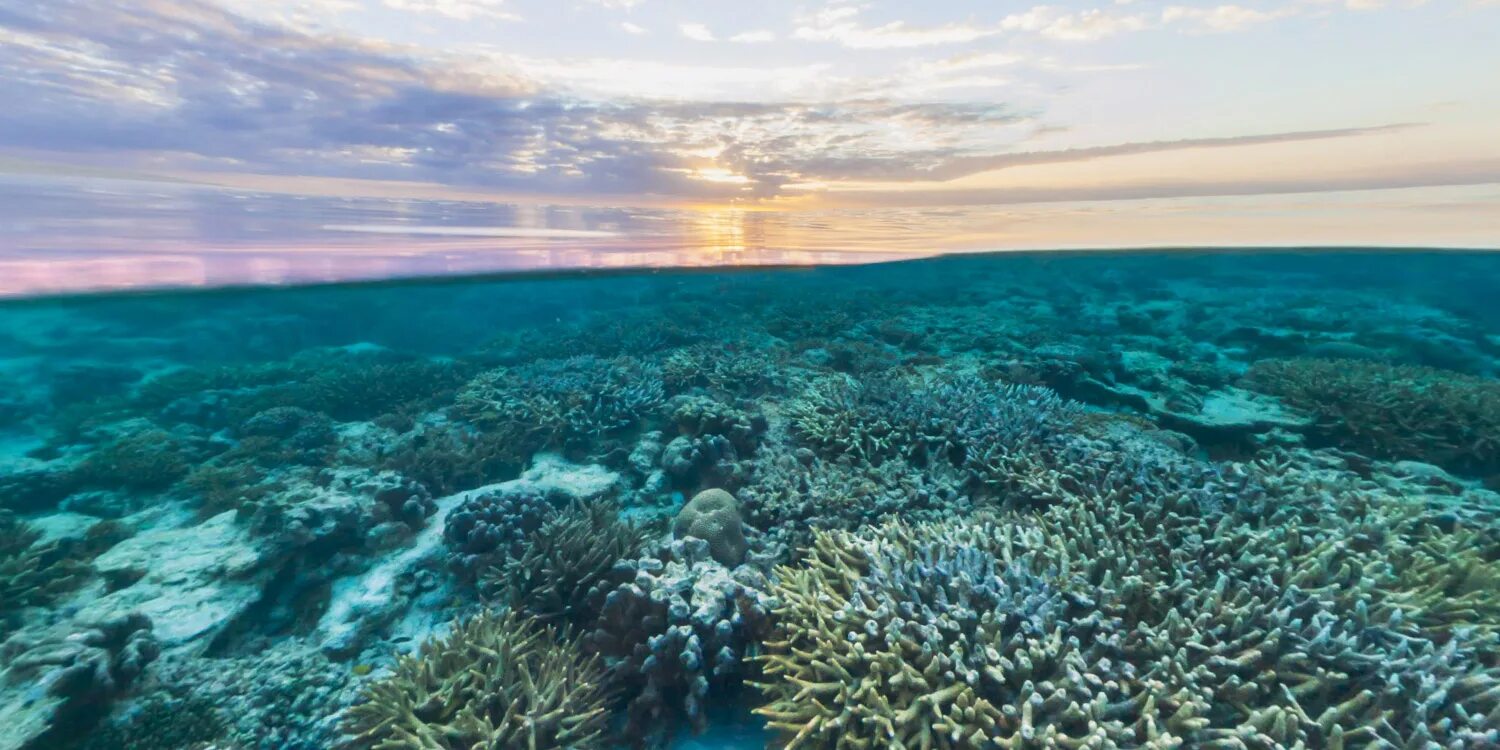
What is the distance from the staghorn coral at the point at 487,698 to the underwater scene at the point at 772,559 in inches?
0.9

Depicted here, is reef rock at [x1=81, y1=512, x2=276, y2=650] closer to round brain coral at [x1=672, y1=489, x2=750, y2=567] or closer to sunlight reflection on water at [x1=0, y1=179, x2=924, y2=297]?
round brain coral at [x1=672, y1=489, x2=750, y2=567]

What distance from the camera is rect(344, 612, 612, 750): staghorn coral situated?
11.0 ft

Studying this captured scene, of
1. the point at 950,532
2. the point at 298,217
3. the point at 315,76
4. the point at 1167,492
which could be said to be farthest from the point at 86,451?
the point at 1167,492

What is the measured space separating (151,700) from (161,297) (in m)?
18.2

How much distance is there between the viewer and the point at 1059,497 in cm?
530

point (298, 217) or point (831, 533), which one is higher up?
point (298, 217)

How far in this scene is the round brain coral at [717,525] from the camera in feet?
16.5

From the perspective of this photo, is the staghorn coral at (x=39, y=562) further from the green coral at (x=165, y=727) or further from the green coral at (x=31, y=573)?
the green coral at (x=165, y=727)

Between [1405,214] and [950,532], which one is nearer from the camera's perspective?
[950,532]

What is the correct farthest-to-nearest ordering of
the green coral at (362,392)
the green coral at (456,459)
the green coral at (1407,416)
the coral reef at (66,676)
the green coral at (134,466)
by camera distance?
the green coral at (362,392)
the green coral at (134,466)
the green coral at (456,459)
the green coral at (1407,416)
the coral reef at (66,676)

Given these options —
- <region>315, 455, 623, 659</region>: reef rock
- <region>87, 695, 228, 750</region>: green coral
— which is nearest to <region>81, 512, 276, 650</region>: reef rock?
<region>87, 695, 228, 750</region>: green coral

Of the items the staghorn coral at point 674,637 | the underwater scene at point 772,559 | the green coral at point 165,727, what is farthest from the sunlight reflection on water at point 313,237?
the staghorn coral at point 674,637

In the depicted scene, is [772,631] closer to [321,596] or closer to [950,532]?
[950,532]

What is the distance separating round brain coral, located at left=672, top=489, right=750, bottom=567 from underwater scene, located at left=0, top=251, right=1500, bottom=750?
0.04 m
